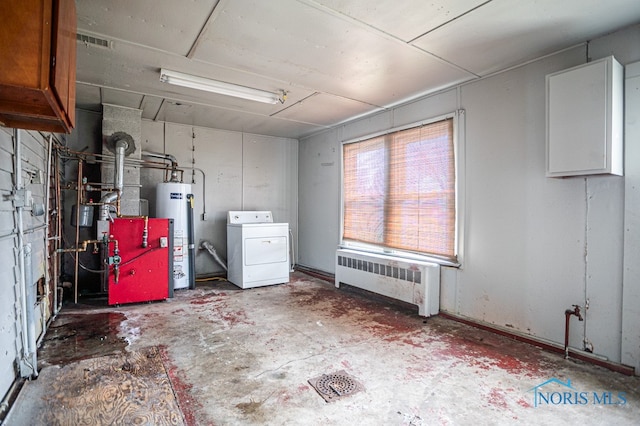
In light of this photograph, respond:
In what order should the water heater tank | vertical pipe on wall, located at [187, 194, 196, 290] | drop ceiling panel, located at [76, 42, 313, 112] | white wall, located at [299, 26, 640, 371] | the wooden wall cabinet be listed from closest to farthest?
the wooden wall cabinet, white wall, located at [299, 26, 640, 371], drop ceiling panel, located at [76, 42, 313, 112], the water heater tank, vertical pipe on wall, located at [187, 194, 196, 290]

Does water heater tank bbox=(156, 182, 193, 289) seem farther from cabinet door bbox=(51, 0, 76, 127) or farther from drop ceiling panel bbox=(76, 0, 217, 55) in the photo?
cabinet door bbox=(51, 0, 76, 127)

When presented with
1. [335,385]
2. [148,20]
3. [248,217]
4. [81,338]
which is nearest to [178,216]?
[248,217]

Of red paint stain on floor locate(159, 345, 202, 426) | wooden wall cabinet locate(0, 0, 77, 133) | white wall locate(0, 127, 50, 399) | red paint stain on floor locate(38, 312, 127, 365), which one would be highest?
wooden wall cabinet locate(0, 0, 77, 133)

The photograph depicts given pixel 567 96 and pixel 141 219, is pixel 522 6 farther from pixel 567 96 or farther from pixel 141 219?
pixel 141 219

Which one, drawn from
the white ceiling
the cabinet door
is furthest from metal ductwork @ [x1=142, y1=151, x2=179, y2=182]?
the cabinet door

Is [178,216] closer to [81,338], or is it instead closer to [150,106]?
[150,106]

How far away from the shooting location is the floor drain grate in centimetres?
212

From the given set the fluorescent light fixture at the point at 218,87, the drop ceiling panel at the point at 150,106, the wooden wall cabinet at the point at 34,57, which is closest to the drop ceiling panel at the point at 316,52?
the fluorescent light fixture at the point at 218,87

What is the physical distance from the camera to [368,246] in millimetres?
4809

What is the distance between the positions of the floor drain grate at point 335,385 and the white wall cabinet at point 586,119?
7.44ft

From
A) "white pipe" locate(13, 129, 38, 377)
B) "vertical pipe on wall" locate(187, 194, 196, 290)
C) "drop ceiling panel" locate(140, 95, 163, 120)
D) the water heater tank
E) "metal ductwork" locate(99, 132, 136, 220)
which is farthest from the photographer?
"vertical pipe on wall" locate(187, 194, 196, 290)

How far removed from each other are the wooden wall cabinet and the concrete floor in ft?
6.06

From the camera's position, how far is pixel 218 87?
3576 millimetres

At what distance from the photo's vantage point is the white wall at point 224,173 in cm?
518
